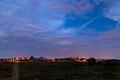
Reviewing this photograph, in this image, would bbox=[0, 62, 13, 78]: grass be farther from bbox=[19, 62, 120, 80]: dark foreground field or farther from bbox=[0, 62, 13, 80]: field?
bbox=[19, 62, 120, 80]: dark foreground field

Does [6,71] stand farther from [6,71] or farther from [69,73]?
[69,73]

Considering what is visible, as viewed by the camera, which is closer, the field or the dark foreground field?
the dark foreground field

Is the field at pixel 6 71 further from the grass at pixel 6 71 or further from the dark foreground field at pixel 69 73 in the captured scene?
the dark foreground field at pixel 69 73

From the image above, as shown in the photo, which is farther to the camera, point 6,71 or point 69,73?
point 6,71

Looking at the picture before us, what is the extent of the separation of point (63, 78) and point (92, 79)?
19.0ft

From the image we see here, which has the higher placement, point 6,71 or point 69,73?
point 6,71

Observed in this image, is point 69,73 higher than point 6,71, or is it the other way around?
point 6,71

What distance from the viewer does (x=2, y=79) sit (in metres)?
48.8

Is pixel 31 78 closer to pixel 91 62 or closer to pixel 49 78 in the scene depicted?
pixel 49 78

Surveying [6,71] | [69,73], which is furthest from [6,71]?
[69,73]

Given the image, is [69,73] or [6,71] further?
[6,71]

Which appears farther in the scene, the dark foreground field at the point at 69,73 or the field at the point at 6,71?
the field at the point at 6,71

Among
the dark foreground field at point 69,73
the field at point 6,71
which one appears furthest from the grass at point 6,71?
→ the dark foreground field at point 69,73

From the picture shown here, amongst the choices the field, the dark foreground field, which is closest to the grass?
the field
